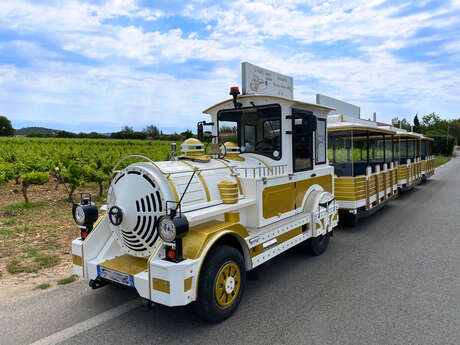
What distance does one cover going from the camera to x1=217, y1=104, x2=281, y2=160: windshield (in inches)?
190

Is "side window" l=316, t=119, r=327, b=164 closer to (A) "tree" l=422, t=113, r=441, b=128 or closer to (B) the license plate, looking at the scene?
(B) the license plate

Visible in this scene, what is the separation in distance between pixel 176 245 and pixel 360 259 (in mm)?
3745

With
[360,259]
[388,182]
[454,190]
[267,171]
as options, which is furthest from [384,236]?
[454,190]

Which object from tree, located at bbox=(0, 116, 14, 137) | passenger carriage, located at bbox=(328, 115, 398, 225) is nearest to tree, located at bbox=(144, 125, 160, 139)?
tree, located at bbox=(0, 116, 14, 137)

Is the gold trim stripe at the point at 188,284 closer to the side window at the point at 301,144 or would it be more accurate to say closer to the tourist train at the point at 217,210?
the tourist train at the point at 217,210

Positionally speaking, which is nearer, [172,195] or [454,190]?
[172,195]

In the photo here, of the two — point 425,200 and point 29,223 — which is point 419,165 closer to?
point 425,200

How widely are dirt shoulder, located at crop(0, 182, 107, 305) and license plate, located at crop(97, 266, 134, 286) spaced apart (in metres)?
1.34

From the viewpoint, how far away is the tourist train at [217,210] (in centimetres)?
314

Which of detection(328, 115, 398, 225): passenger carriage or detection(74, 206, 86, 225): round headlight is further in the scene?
detection(328, 115, 398, 225): passenger carriage

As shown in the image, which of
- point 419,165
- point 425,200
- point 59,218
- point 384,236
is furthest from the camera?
point 419,165

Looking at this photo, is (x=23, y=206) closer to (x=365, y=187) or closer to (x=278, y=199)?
(x=278, y=199)

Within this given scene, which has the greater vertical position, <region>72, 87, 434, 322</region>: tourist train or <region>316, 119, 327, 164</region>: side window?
<region>316, 119, 327, 164</region>: side window

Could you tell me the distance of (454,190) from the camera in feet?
45.1
